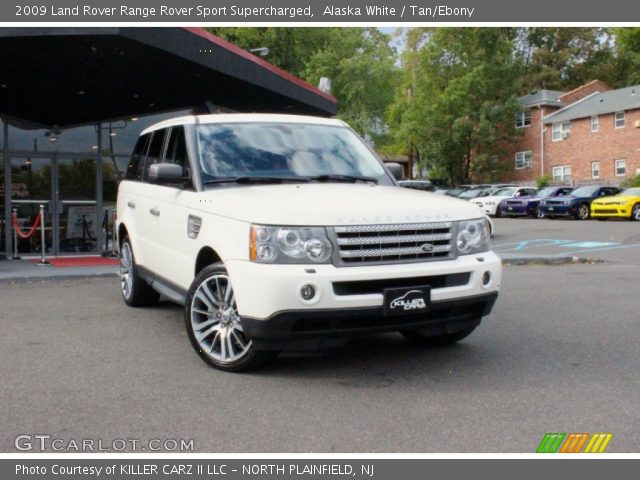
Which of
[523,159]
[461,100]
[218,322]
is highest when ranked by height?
[461,100]

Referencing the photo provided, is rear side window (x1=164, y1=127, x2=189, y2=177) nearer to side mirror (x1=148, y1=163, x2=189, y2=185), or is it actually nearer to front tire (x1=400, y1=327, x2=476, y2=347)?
side mirror (x1=148, y1=163, x2=189, y2=185)

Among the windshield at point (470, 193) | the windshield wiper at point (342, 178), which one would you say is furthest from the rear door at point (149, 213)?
the windshield at point (470, 193)

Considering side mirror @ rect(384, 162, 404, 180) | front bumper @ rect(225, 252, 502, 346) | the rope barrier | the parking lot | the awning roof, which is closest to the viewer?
the parking lot

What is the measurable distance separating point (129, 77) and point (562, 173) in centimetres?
4478

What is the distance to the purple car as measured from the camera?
3431 cm

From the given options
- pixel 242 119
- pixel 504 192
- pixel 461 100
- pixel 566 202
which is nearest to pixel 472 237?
pixel 242 119

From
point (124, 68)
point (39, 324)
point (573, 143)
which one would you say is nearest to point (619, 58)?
point (573, 143)

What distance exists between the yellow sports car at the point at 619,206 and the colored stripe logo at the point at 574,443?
1102 inches

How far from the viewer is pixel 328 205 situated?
512 cm

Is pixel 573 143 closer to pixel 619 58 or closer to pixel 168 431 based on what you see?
pixel 619 58

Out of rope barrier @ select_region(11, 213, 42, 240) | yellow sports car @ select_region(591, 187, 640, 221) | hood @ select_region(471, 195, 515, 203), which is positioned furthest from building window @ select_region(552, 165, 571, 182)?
rope barrier @ select_region(11, 213, 42, 240)

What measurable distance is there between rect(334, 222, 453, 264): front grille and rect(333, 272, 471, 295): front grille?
145mm

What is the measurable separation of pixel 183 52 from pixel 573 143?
45.0m

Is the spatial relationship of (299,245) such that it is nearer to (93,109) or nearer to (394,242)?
(394,242)
